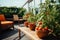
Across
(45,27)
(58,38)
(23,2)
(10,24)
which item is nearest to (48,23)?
(45,27)

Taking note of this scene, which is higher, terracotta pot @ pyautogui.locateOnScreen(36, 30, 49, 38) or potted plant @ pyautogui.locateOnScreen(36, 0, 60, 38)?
potted plant @ pyautogui.locateOnScreen(36, 0, 60, 38)

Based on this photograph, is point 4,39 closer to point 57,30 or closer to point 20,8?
point 57,30

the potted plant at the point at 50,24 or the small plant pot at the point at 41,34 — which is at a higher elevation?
the potted plant at the point at 50,24

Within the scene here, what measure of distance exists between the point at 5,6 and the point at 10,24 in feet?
15.3

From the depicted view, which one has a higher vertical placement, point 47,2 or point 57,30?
point 47,2

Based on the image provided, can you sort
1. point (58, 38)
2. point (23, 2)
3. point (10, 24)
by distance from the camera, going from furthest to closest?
point (23, 2)
point (10, 24)
point (58, 38)

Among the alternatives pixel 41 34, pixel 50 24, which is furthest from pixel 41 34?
pixel 50 24

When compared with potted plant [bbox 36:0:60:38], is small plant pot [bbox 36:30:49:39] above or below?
below

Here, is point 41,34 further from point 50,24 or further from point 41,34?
point 50,24

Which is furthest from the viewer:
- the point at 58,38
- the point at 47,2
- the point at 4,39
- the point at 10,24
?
the point at 10,24

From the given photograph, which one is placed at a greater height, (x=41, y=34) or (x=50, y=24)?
(x=50, y=24)

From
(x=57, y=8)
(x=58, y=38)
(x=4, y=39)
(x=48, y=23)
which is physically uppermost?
(x=57, y=8)

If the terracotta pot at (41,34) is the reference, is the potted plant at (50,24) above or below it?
above

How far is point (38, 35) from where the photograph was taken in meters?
2.72
